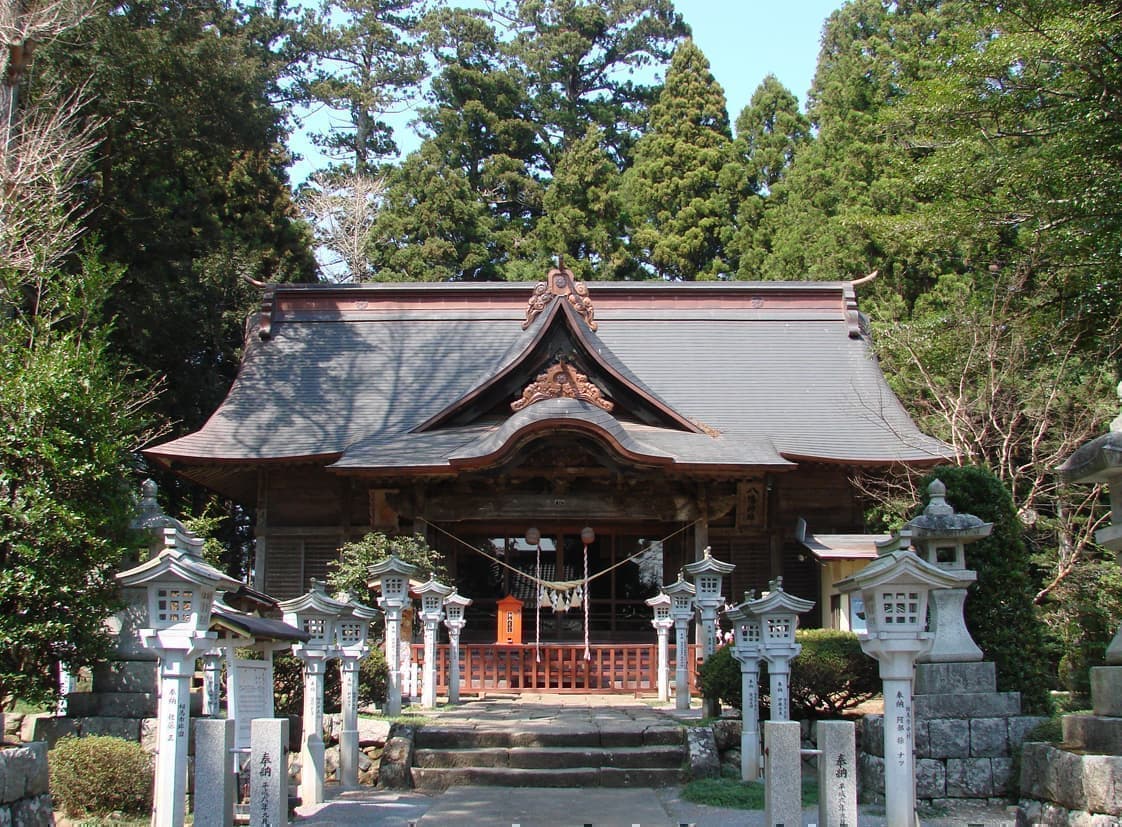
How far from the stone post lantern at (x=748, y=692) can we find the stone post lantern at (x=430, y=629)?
4.93 meters

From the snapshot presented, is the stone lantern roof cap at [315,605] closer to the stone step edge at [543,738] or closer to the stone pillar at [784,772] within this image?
the stone step edge at [543,738]

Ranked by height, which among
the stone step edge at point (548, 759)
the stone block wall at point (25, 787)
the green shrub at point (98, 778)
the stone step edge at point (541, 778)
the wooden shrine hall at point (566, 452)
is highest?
the wooden shrine hall at point (566, 452)

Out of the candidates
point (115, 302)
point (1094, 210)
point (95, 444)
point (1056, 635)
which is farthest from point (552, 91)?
point (95, 444)

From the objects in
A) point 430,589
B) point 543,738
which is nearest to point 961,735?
point 543,738

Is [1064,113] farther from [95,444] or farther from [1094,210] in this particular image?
[95,444]

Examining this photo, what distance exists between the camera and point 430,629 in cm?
1391

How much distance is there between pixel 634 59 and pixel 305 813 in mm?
36752

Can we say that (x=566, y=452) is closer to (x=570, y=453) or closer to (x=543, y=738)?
(x=570, y=453)

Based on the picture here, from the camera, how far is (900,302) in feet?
82.3

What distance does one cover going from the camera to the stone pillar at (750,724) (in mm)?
10047

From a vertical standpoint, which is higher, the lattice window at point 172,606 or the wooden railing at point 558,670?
the lattice window at point 172,606

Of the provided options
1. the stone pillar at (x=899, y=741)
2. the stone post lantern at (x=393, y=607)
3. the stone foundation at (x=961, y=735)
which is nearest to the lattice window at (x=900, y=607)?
the stone pillar at (x=899, y=741)

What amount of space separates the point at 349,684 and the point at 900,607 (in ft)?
18.3

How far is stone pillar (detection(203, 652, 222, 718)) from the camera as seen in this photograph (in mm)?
9523
